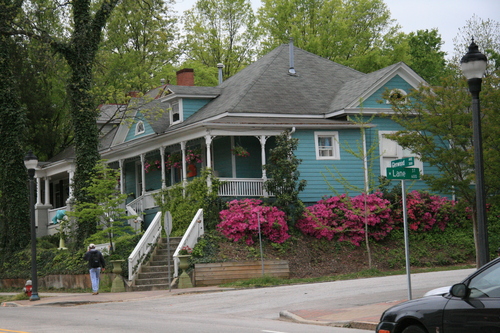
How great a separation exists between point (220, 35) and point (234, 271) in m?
34.5

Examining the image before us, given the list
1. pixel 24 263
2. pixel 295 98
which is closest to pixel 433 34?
pixel 295 98

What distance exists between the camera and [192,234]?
25484 mm

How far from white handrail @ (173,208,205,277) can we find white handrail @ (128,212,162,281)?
57.6 inches

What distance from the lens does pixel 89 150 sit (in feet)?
98.8

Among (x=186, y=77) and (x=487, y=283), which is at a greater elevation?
(x=186, y=77)

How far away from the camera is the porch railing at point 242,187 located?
2811cm

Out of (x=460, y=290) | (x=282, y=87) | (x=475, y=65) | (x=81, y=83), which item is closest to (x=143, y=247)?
(x=81, y=83)

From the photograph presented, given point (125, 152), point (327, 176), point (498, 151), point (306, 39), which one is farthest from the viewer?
point (306, 39)

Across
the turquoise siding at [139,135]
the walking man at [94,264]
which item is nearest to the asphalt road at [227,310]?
the walking man at [94,264]

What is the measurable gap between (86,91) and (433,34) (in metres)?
33.5

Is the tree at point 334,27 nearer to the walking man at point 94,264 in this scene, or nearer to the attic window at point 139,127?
the attic window at point 139,127

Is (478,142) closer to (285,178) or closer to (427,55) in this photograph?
(285,178)

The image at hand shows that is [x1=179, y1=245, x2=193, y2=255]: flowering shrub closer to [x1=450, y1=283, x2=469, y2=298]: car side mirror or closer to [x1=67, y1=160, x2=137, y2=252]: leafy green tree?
[x1=67, y1=160, x2=137, y2=252]: leafy green tree

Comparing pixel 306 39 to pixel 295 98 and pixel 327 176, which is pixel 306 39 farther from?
pixel 327 176
